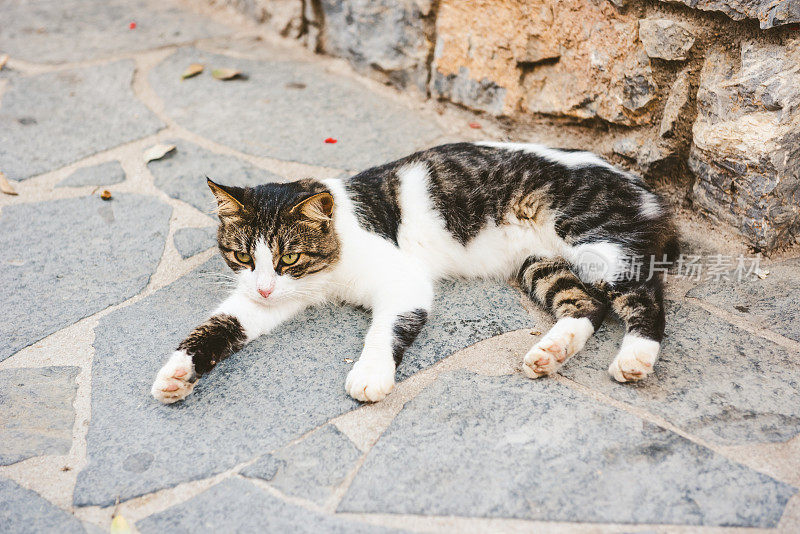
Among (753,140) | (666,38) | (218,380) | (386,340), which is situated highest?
(666,38)

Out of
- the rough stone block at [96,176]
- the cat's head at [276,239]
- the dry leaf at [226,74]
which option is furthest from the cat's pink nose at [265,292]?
the dry leaf at [226,74]

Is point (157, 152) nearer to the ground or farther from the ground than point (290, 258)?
nearer to the ground

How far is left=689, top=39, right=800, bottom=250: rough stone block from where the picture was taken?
7.20 ft

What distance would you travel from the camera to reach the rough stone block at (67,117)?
3258 millimetres

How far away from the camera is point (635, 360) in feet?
6.40

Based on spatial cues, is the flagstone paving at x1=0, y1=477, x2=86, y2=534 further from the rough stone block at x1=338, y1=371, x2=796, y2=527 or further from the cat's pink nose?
the cat's pink nose

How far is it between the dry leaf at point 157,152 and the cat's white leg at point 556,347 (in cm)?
221

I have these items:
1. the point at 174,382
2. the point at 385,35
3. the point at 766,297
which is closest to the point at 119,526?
the point at 174,382

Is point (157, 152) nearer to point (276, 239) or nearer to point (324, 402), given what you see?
point (276, 239)

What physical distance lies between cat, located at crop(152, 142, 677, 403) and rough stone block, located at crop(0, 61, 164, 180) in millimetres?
1424

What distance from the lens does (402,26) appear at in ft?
11.4

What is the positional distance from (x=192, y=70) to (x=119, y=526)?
2998 millimetres

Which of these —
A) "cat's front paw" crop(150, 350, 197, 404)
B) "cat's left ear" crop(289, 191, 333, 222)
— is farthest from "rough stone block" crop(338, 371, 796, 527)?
"cat's left ear" crop(289, 191, 333, 222)

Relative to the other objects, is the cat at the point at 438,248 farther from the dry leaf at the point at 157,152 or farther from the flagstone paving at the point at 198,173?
the dry leaf at the point at 157,152
